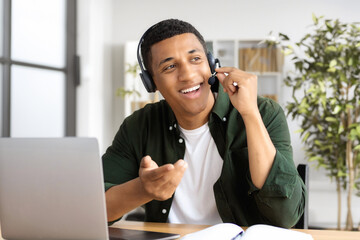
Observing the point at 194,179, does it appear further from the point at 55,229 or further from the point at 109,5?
the point at 109,5

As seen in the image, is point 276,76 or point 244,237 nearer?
point 244,237

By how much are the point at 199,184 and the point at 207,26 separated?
3481 mm

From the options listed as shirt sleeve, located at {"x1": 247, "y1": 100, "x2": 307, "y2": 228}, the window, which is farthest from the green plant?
shirt sleeve, located at {"x1": 247, "y1": 100, "x2": 307, "y2": 228}

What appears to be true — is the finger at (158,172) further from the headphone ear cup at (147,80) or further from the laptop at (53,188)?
the headphone ear cup at (147,80)

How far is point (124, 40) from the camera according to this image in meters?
4.98

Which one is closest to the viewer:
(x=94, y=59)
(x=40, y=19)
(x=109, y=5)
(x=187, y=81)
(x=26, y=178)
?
(x=26, y=178)

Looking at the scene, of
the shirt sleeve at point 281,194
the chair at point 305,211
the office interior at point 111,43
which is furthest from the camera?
the office interior at point 111,43

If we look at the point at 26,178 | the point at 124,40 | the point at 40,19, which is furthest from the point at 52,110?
the point at 26,178

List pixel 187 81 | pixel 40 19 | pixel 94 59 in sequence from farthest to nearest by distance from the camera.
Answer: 1. pixel 94 59
2. pixel 40 19
3. pixel 187 81

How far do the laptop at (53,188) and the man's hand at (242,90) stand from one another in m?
0.61

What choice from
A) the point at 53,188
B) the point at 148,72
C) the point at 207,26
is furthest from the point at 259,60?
the point at 53,188

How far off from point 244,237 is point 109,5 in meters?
4.21

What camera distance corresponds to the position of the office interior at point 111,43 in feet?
12.2

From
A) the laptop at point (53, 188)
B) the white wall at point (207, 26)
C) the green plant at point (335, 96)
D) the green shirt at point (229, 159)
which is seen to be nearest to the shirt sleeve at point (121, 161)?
the green shirt at point (229, 159)
